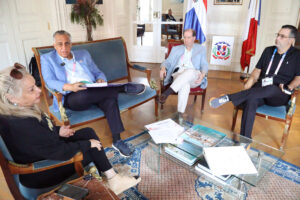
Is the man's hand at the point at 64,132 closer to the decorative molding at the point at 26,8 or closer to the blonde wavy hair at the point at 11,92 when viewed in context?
the blonde wavy hair at the point at 11,92

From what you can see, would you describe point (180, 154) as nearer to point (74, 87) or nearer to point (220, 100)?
point (220, 100)

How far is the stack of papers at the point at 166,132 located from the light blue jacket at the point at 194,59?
1.06 m

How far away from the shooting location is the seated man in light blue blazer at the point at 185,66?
109 inches

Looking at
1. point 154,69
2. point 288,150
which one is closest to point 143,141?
point 288,150

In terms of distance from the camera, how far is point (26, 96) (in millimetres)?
1182

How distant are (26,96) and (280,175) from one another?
204 cm

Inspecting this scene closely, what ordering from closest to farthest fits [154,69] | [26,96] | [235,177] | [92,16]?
[26,96] → [235,177] → [92,16] → [154,69]

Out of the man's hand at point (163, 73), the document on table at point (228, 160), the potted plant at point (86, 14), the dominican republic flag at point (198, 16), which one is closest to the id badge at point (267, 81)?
the document on table at point (228, 160)

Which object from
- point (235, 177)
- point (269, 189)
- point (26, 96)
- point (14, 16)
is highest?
point (14, 16)

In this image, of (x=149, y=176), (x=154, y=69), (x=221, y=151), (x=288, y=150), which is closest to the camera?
(x=221, y=151)

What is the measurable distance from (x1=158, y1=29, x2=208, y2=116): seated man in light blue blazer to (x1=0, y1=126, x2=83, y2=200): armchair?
1.71 meters

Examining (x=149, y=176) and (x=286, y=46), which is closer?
(x=149, y=176)

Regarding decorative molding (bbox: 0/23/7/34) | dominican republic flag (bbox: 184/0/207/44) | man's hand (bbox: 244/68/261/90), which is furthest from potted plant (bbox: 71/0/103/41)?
man's hand (bbox: 244/68/261/90)

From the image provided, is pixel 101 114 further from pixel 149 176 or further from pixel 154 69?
pixel 154 69
